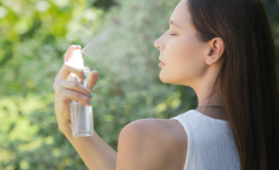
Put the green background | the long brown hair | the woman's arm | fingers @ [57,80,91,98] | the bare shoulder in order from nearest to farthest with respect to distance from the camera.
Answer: the bare shoulder → the long brown hair → fingers @ [57,80,91,98] → the woman's arm → the green background

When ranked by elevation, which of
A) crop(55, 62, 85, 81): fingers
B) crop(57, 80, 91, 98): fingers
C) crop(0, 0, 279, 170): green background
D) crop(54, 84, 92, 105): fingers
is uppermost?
crop(55, 62, 85, 81): fingers

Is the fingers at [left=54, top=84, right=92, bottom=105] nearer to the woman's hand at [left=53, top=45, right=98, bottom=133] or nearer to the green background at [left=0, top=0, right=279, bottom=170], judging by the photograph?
the woman's hand at [left=53, top=45, right=98, bottom=133]

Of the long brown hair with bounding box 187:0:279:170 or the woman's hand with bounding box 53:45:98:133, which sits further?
the woman's hand with bounding box 53:45:98:133

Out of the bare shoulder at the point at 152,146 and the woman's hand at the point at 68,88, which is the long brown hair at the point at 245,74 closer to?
the bare shoulder at the point at 152,146

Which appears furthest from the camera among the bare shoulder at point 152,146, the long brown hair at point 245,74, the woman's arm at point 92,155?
the woman's arm at point 92,155

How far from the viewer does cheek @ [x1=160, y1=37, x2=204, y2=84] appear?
1.04 meters

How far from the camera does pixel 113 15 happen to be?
301 centimetres

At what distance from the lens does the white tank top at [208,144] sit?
2.91 ft

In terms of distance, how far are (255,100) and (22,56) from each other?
2.66 metres

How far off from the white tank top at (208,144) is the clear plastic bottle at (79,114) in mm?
412

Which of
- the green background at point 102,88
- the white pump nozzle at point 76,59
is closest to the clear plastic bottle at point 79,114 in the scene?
the white pump nozzle at point 76,59

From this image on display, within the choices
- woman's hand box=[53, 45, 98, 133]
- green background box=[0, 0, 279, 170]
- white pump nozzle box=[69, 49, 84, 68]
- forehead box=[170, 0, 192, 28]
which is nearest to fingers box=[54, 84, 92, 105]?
woman's hand box=[53, 45, 98, 133]

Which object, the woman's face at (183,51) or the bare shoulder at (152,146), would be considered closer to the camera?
the bare shoulder at (152,146)

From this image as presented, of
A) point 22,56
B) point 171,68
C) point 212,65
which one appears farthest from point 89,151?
point 22,56
